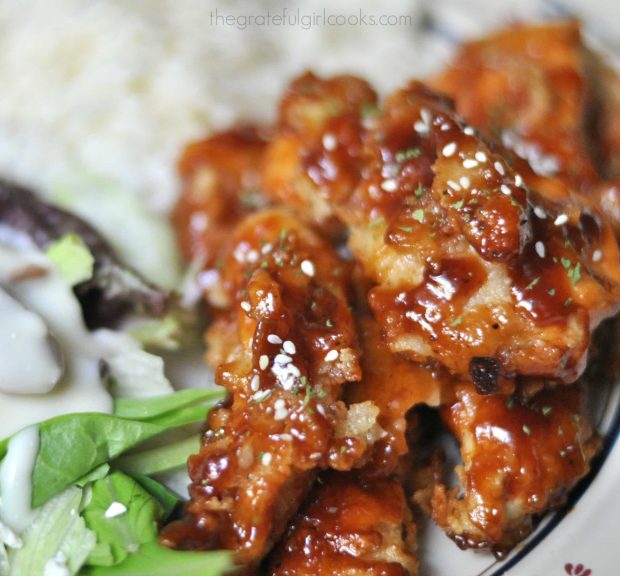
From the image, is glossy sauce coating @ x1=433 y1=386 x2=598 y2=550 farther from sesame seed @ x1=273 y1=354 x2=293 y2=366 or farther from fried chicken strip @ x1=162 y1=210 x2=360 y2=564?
sesame seed @ x1=273 y1=354 x2=293 y2=366

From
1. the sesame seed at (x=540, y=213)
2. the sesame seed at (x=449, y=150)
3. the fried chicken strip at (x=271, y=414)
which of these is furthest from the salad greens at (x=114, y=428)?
the sesame seed at (x=540, y=213)

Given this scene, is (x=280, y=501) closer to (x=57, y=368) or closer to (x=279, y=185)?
(x=57, y=368)

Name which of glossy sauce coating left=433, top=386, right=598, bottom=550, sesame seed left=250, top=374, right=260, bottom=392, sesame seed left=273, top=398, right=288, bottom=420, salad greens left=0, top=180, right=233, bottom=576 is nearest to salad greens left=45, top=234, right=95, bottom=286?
salad greens left=0, top=180, right=233, bottom=576

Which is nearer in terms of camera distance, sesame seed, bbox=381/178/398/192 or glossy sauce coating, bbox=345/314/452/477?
glossy sauce coating, bbox=345/314/452/477

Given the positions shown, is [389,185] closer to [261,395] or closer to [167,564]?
[261,395]

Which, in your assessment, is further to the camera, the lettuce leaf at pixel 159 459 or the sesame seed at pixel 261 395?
the lettuce leaf at pixel 159 459

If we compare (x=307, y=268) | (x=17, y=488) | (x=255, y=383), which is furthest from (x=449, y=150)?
(x=17, y=488)

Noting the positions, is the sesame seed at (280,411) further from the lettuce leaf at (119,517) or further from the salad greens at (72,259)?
the salad greens at (72,259)
